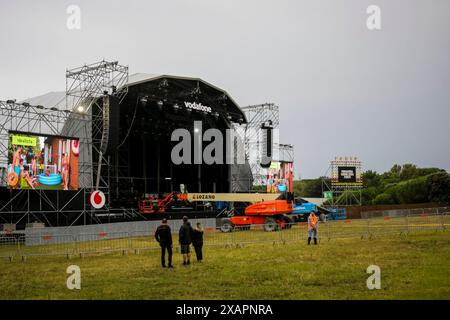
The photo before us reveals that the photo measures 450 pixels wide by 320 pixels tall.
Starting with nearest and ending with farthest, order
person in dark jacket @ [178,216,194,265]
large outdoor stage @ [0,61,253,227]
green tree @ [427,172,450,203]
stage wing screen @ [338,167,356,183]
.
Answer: person in dark jacket @ [178,216,194,265] < large outdoor stage @ [0,61,253,227] < green tree @ [427,172,450,203] < stage wing screen @ [338,167,356,183]

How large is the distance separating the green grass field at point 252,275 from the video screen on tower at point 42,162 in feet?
38.8

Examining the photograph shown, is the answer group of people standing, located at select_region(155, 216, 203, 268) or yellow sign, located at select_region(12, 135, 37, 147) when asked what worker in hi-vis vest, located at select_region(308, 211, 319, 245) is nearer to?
group of people standing, located at select_region(155, 216, 203, 268)

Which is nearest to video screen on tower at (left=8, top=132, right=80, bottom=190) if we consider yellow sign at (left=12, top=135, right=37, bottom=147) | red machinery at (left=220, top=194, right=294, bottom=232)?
yellow sign at (left=12, top=135, right=37, bottom=147)

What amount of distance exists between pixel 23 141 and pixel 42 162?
1.87 meters

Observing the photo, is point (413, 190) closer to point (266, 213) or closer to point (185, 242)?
point (266, 213)

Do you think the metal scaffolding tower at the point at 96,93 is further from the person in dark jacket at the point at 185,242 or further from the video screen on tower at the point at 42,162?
the person in dark jacket at the point at 185,242

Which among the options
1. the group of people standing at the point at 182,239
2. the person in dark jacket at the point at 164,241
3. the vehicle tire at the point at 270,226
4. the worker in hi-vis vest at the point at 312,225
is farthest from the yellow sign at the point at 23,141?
the worker in hi-vis vest at the point at 312,225

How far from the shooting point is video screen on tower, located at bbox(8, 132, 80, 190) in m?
30.4

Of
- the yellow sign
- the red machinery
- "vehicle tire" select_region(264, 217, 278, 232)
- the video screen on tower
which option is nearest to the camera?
the video screen on tower

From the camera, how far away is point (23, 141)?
3097cm

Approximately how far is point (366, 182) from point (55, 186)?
80120 millimetres

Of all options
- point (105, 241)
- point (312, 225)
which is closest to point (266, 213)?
point (312, 225)

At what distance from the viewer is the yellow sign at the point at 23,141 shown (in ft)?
100
